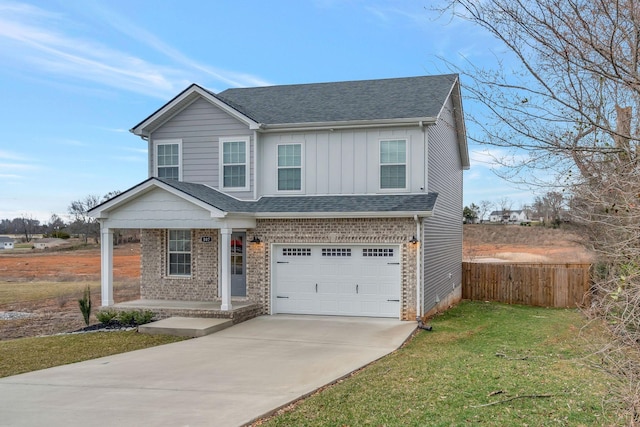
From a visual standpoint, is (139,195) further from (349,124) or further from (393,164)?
(393,164)

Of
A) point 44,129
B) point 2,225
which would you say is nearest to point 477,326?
point 44,129

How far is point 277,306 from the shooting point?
47.0ft

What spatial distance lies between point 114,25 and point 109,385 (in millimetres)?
13694

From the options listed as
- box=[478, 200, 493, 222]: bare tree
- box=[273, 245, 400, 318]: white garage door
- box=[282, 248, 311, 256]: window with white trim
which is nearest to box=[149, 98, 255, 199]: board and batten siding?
box=[282, 248, 311, 256]: window with white trim

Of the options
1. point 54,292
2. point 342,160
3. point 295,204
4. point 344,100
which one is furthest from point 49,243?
point 342,160

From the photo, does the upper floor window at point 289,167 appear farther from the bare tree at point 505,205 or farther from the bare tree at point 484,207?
the bare tree at point 484,207

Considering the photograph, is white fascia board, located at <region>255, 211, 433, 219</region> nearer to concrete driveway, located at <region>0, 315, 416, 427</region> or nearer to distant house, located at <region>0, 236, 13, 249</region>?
concrete driveway, located at <region>0, 315, 416, 427</region>

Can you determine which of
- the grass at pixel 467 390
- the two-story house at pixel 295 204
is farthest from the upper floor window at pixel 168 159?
the grass at pixel 467 390

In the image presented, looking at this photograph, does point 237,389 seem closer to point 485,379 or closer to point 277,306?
point 485,379

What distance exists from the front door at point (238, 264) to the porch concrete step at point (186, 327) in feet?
6.88

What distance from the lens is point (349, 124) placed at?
45.7ft

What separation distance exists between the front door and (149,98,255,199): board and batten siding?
4.37 feet

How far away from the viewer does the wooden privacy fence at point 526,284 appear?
19.4 metres

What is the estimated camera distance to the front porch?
12922mm
